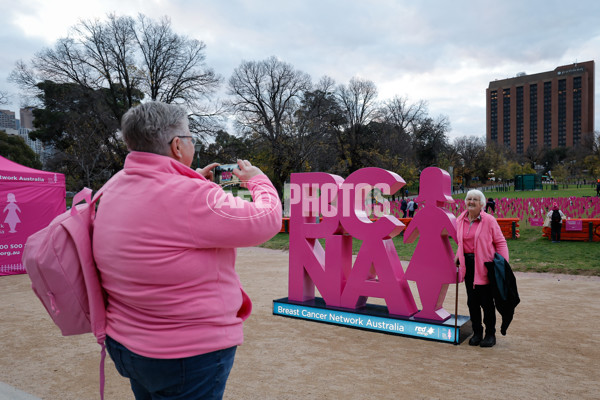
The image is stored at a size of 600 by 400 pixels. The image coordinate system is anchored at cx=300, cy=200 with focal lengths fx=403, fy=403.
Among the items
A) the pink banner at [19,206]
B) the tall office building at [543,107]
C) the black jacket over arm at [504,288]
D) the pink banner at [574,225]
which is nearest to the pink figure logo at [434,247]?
the black jacket over arm at [504,288]

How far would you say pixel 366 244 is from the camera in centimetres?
632

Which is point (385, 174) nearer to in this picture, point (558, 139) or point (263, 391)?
point (263, 391)

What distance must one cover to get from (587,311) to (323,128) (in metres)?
29.9

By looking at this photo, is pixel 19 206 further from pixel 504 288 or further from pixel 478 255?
pixel 504 288

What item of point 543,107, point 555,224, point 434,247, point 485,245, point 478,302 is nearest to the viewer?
point 485,245

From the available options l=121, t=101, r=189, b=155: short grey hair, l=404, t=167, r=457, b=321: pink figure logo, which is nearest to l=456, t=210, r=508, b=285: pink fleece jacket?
l=404, t=167, r=457, b=321: pink figure logo

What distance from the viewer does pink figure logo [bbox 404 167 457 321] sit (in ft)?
19.1

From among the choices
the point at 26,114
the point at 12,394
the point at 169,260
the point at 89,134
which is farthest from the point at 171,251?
the point at 26,114

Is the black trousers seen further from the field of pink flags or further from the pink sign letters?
the field of pink flags

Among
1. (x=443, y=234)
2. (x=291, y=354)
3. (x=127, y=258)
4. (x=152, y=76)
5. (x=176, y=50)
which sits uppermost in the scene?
(x=176, y=50)

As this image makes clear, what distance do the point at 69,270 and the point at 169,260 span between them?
39 cm

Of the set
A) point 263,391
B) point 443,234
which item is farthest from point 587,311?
point 263,391

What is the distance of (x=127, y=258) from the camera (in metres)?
1.36

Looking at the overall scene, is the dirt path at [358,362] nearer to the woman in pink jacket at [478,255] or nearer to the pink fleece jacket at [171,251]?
the woman in pink jacket at [478,255]
